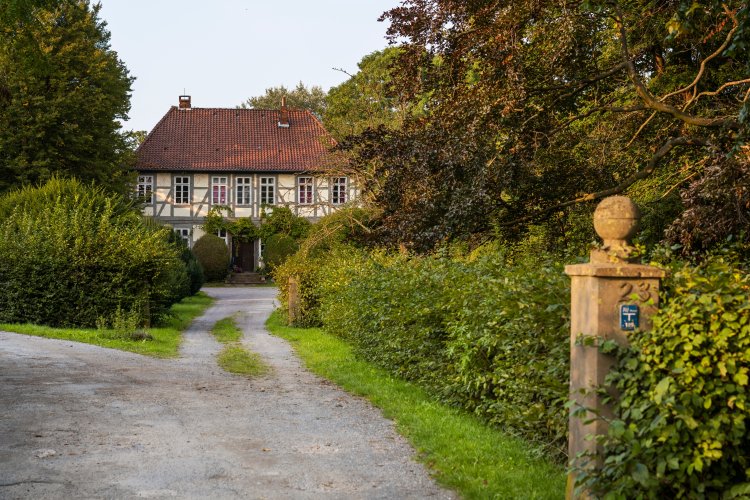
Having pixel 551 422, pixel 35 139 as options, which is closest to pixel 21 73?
pixel 35 139

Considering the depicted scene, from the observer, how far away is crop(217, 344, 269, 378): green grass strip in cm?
1355

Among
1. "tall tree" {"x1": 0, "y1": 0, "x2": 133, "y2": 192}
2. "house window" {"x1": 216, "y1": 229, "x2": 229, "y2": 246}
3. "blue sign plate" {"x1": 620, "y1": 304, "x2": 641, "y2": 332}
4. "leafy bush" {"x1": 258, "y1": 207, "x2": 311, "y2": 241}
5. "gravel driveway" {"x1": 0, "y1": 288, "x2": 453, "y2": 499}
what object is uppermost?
Answer: "tall tree" {"x1": 0, "y1": 0, "x2": 133, "y2": 192}

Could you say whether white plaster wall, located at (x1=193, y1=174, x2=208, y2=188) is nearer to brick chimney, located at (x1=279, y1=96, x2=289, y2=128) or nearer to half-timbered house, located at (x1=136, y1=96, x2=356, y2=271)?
half-timbered house, located at (x1=136, y1=96, x2=356, y2=271)

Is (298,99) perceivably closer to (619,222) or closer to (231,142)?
(231,142)

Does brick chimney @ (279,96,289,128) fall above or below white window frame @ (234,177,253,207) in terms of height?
above

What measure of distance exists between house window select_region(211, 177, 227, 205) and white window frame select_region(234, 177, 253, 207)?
69 cm

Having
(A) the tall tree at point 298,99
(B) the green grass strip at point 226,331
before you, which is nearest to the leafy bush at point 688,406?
(B) the green grass strip at point 226,331

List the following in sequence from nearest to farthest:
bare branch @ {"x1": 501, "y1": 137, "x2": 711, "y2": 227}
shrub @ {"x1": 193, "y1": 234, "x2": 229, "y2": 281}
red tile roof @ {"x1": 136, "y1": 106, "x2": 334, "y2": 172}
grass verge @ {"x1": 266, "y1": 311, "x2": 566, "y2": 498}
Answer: grass verge @ {"x1": 266, "y1": 311, "x2": 566, "y2": 498}
bare branch @ {"x1": 501, "y1": 137, "x2": 711, "y2": 227}
shrub @ {"x1": 193, "y1": 234, "x2": 229, "y2": 281}
red tile roof @ {"x1": 136, "y1": 106, "x2": 334, "y2": 172}

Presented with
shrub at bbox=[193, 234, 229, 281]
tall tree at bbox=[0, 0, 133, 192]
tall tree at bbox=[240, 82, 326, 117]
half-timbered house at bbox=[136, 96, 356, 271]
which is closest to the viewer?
tall tree at bbox=[0, 0, 133, 192]

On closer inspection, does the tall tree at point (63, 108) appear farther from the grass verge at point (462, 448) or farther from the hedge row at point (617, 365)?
the grass verge at point (462, 448)

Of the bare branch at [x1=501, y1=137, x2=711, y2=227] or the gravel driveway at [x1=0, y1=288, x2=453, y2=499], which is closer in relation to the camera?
the gravel driveway at [x1=0, y1=288, x2=453, y2=499]

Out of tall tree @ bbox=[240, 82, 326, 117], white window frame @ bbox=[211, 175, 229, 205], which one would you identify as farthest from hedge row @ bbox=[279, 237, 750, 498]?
tall tree @ bbox=[240, 82, 326, 117]

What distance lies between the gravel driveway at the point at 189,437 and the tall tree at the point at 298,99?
59487 mm

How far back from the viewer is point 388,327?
1230cm
